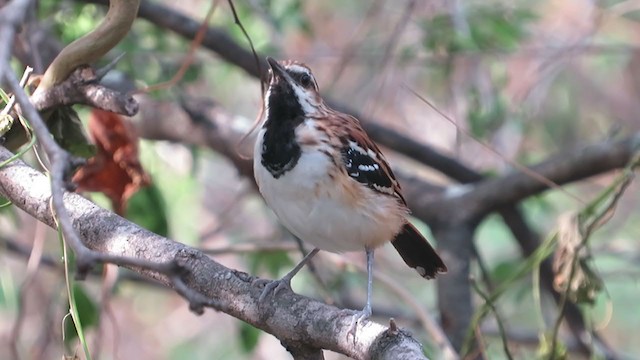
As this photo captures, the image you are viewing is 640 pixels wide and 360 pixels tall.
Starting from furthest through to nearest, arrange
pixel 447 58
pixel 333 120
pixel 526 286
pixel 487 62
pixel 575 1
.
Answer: pixel 575 1 < pixel 487 62 < pixel 447 58 < pixel 526 286 < pixel 333 120

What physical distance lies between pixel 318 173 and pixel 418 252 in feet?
2.02

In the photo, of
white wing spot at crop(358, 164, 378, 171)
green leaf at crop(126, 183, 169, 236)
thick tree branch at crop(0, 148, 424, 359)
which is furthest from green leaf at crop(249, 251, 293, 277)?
thick tree branch at crop(0, 148, 424, 359)

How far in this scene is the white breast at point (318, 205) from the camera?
265 centimetres

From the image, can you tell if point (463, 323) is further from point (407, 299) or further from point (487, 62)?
point (487, 62)

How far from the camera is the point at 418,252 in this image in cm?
313

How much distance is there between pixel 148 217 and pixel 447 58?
5.39 feet

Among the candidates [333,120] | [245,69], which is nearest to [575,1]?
[245,69]

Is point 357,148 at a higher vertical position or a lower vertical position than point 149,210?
higher

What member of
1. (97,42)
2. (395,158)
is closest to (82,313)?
(97,42)

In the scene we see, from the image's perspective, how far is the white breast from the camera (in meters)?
2.65

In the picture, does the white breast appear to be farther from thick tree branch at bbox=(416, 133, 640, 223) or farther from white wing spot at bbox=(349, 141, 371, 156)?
thick tree branch at bbox=(416, 133, 640, 223)

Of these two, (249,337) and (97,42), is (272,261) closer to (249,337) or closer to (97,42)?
(249,337)

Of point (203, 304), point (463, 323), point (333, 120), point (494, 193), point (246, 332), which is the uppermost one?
point (203, 304)

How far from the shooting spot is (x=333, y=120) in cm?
283
